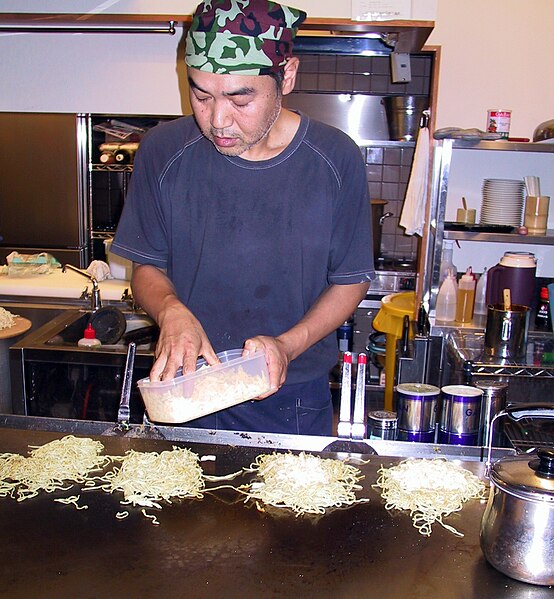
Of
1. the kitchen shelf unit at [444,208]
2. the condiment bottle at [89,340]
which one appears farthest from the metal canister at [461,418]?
the kitchen shelf unit at [444,208]

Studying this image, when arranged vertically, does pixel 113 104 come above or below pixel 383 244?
above

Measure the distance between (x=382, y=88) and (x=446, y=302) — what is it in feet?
6.51

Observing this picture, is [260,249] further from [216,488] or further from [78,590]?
[78,590]

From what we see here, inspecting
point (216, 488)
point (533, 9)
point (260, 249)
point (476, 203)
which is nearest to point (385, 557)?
point (216, 488)

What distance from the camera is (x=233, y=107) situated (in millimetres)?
1588

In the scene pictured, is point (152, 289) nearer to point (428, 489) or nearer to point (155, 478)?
point (155, 478)

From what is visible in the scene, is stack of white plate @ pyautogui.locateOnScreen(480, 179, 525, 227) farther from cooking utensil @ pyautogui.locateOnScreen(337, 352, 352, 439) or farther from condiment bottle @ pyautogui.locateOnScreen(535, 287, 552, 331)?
cooking utensil @ pyautogui.locateOnScreen(337, 352, 352, 439)

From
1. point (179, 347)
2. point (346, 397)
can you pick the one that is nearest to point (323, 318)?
point (346, 397)

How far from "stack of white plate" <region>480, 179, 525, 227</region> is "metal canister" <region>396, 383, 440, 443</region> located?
2162 mm

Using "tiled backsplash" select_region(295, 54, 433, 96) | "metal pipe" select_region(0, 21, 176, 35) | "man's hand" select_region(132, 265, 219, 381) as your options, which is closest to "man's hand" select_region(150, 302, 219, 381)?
"man's hand" select_region(132, 265, 219, 381)

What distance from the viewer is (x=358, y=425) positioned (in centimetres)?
→ 169

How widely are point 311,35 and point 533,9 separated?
134cm

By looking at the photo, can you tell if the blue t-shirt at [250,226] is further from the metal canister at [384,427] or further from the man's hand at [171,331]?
the metal canister at [384,427]

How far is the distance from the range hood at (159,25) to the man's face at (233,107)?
238 centimetres
